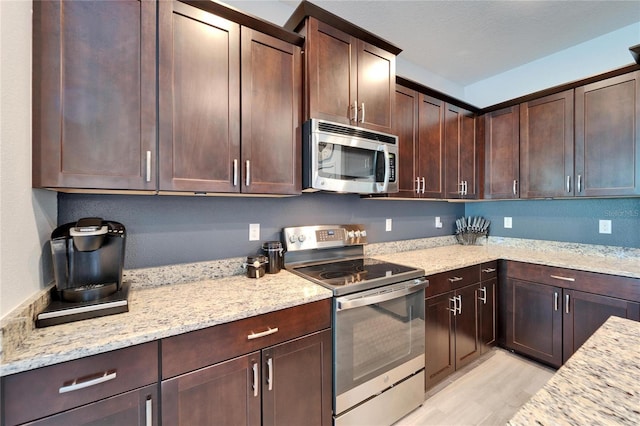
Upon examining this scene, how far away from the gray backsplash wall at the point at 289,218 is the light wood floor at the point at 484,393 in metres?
1.24

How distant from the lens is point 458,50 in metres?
2.60

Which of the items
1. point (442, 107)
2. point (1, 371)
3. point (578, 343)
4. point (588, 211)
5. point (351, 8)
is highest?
point (351, 8)

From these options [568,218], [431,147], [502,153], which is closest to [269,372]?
[431,147]

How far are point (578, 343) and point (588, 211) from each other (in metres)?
1.20

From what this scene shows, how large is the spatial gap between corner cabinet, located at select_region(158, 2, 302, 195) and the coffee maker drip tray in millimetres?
517

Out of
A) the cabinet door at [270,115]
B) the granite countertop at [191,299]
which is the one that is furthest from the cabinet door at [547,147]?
the cabinet door at [270,115]

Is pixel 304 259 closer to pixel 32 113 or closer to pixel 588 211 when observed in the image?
pixel 32 113

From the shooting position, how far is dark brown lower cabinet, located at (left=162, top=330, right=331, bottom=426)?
1.05 m

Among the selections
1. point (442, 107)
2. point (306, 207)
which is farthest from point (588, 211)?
point (306, 207)

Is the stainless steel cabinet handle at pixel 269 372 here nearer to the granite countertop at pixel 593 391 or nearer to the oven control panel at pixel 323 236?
the oven control panel at pixel 323 236

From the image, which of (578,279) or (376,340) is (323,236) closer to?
(376,340)

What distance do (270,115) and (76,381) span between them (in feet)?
4.63

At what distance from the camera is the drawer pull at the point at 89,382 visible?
85 cm

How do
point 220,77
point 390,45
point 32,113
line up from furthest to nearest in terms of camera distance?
1. point 390,45
2. point 220,77
3. point 32,113
